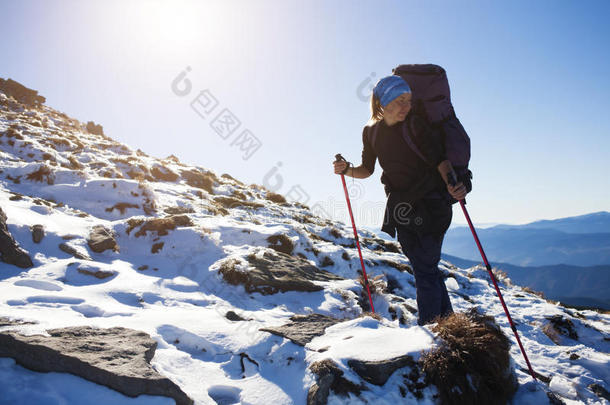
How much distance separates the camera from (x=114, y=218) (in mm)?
9984

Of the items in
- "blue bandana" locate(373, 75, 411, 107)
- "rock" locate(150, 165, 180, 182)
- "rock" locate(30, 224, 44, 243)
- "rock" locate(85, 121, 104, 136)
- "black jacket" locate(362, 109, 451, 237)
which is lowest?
"rock" locate(30, 224, 44, 243)

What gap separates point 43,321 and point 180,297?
241 centimetres

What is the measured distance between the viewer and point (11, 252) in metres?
5.59

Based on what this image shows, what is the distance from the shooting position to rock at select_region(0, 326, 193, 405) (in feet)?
7.73

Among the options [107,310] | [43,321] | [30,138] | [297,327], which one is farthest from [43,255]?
[30,138]

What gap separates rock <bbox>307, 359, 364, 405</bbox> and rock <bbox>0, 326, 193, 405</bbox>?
1.06 m

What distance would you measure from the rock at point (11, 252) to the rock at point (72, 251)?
0.86m

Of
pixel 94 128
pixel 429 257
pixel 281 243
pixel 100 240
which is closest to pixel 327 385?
pixel 429 257

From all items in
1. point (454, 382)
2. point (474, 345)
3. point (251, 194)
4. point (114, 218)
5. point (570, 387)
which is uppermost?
point (251, 194)

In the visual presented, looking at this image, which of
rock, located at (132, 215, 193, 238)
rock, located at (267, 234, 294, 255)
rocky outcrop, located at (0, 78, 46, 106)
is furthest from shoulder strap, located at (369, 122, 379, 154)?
rocky outcrop, located at (0, 78, 46, 106)

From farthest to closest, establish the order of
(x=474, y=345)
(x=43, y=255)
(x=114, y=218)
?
A: 1. (x=114, y=218)
2. (x=43, y=255)
3. (x=474, y=345)

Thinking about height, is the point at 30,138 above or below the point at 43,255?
above

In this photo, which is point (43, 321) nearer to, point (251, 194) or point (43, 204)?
point (43, 204)

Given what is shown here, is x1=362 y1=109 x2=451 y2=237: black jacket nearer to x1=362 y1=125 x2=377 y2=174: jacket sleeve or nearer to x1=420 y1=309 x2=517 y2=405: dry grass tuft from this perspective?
x1=362 y1=125 x2=377 y2=174: jacket sleeve
